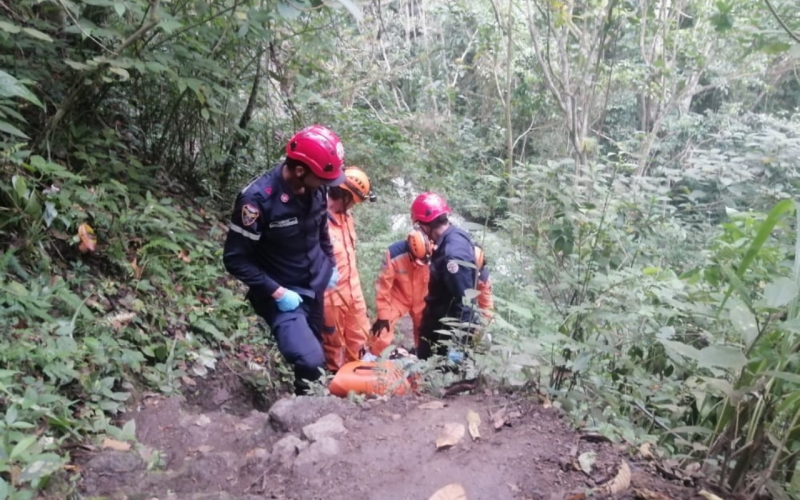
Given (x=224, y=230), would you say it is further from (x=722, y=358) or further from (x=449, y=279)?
(x=722, y=358)

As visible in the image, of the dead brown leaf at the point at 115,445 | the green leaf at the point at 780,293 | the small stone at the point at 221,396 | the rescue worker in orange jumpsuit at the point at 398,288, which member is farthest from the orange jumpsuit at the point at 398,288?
the green leaf at the point at 780,293

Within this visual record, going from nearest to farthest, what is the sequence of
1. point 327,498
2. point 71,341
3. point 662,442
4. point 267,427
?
point 327,498 → point 662,442 → point 267,427 → point 71,341

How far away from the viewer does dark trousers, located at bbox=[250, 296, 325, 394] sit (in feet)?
14.2

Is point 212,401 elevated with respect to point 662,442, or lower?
lower

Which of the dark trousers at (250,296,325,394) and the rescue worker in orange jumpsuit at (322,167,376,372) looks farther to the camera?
the rescue worker in orange jumpsuit at (322,167,376,372)

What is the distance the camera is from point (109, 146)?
567 cm

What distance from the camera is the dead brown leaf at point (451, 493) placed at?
2041mm

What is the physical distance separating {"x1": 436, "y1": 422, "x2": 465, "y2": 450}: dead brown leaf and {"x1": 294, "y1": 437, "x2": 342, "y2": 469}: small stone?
43cm

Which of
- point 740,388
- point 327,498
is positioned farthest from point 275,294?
point 740,388

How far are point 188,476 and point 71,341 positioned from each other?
1.24 m

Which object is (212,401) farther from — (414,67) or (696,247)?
(414,67)

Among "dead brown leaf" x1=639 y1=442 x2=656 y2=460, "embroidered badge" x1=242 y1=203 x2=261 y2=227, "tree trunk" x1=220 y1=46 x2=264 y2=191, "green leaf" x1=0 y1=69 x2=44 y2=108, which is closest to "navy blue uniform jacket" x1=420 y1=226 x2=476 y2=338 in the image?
"embroidered badge" x1=242 y1=203 x2=261 y2=227

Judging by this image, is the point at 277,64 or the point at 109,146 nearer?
the point at 109,146

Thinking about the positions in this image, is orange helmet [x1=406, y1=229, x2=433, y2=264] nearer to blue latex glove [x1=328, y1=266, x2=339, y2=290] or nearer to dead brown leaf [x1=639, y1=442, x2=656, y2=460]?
blue latex glove [x1=328, y1=266, x2=339, y2=290]
